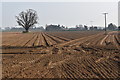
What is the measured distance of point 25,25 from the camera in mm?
84375

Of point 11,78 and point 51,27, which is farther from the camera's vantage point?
point 51,27

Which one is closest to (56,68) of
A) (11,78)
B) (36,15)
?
(11,78)

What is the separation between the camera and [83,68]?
30.2 feet

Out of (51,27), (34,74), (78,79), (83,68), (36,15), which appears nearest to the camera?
(78,79)

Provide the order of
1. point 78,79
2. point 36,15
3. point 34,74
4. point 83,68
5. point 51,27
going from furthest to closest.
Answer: point 51,27 < point 36,15 < point 83,68 < point 34,74 < point 78,79

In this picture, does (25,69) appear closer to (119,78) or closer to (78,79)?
(78,79)

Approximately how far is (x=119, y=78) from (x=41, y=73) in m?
3.43

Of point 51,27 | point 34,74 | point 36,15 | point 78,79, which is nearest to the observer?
point 78,79

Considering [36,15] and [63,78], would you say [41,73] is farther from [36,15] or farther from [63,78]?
[36,15]

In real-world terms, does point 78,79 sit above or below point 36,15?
below

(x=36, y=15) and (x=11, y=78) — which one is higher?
(x=36, y=15)

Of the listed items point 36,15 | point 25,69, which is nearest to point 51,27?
point 36,15

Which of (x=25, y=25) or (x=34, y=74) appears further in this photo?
(x=25, y=25)

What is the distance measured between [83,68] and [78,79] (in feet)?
6.36
